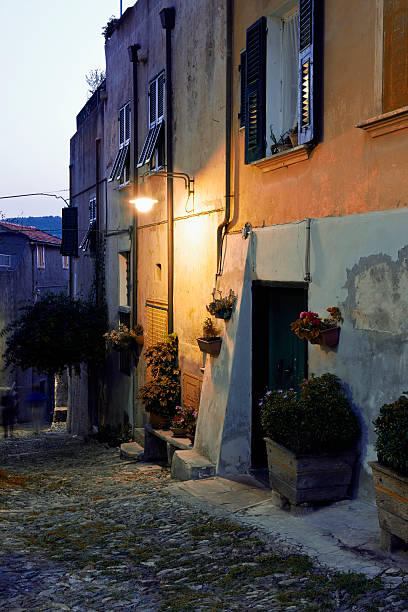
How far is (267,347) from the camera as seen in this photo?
27.5 ft

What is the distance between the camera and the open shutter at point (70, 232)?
22.1 meters

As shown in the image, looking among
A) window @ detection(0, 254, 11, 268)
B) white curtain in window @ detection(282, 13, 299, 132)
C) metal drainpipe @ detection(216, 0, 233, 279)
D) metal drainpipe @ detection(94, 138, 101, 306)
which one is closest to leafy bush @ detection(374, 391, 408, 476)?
white curtain in window @ detection(282, 13, 299, 132)

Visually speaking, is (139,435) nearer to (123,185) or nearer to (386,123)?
(123,185)

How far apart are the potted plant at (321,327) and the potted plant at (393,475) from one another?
1497 mm

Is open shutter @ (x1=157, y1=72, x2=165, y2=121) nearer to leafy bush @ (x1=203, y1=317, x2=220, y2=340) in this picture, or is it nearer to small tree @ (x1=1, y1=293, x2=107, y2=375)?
leafy bush @ (x1=203, y1=317, x2=220, y2=340)

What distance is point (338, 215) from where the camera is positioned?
21.6ft

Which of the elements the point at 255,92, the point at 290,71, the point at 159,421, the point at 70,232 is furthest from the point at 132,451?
the point at 70,232

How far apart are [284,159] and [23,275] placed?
958 inches

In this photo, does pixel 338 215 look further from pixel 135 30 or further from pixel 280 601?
pixel 135 30

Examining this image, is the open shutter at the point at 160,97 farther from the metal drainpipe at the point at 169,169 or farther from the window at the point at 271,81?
the window at the point at 271,81

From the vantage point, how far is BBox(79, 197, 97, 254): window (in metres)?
18.5

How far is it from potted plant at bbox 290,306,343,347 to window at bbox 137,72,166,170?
669 cm

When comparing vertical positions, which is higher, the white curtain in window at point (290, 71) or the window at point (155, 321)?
the white curtain in window at point (290, 71)

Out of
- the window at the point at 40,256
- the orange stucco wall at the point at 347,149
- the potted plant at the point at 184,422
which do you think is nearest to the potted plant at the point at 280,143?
the orange stucco wall at the point at 347,149
